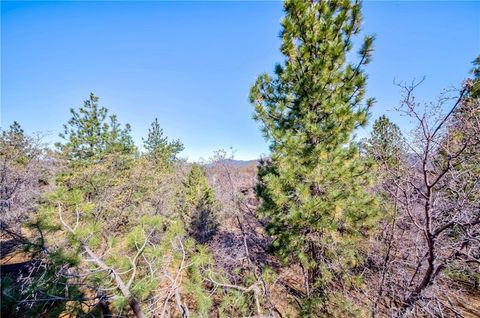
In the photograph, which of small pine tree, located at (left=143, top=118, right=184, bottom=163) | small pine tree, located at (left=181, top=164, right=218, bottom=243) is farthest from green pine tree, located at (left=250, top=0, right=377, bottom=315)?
small pine tree, located at (left=143, top=118, right=184, bottom=163)

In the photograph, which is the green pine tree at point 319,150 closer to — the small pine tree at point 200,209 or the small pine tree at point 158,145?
the small pine tree at point 200,209

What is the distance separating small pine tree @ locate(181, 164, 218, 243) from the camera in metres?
11.0

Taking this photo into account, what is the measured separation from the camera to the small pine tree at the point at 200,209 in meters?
11.0

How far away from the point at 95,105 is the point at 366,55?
519 inches

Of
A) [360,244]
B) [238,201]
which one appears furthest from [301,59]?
[238,201]

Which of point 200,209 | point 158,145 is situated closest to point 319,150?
point 200,209

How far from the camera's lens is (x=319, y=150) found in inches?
170

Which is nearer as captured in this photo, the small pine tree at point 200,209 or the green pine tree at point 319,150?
the green pine tree at point 319,150

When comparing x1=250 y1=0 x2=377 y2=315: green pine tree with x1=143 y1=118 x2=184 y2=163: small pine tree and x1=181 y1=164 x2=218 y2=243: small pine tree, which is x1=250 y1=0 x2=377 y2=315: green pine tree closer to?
x1=181 y1=164 x2=218 y2=243: small pine tree

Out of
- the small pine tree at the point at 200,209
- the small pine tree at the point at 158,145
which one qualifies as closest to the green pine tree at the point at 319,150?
the small pine tree at the point at 200,209

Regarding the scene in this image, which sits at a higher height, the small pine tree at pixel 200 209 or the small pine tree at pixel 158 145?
the small pine tree at pixel 158 145

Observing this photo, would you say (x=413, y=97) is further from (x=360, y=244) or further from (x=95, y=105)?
(x=95, y=105)

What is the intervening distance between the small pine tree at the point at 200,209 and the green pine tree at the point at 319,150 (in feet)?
22.2

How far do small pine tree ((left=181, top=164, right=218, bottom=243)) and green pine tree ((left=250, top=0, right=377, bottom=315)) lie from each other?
22.2 feet
